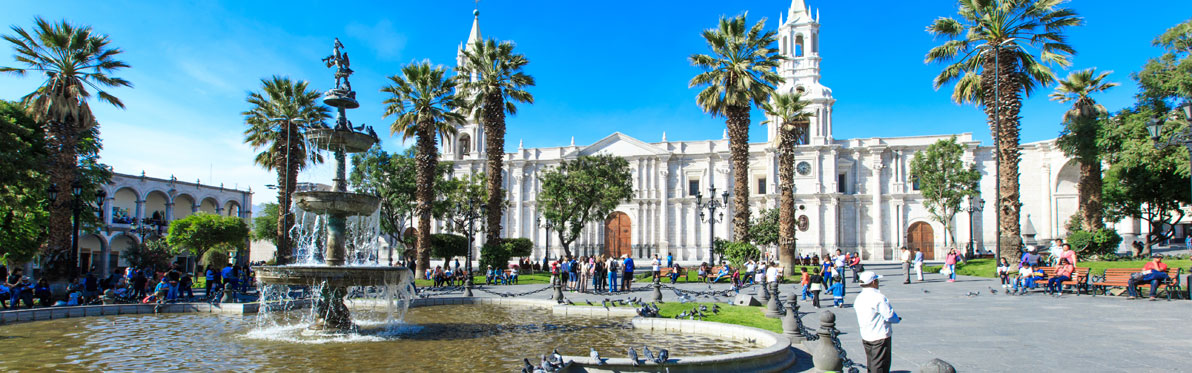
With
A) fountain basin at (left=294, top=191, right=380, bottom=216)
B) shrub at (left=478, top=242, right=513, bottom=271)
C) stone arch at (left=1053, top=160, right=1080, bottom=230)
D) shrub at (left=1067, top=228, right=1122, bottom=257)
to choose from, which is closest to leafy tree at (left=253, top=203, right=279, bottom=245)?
shrub at (left=478, top=242, right=513, bottom=271)

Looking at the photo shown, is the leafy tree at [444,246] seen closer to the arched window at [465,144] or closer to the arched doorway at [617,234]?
the arched doorway at [617,234]

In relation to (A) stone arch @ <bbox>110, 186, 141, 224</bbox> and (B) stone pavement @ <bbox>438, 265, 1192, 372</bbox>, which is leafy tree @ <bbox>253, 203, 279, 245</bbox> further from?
(B) stone pavement @ <bbox>438, 265, 1192, 372</bbox>

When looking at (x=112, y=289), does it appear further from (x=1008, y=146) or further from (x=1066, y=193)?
(x=1066, y=193)

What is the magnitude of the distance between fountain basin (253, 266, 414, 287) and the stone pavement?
5751 millimetres

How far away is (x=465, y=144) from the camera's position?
55.6 m

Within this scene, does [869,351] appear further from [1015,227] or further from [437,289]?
[1015,227]

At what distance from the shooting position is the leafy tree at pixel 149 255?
3261cm

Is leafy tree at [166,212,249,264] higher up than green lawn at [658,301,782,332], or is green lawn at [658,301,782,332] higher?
leafy tree at [166,212,249,264]

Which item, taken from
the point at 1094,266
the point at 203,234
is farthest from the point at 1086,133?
the point at 203,234

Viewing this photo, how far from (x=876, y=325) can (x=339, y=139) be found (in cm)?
793

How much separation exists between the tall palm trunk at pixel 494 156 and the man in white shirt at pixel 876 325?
71.9ft

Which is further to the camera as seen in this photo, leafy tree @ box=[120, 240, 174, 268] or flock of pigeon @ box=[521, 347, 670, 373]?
leafy tree @ box=[120, 240, 174, 268]

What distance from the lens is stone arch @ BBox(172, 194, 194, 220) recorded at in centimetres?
4619

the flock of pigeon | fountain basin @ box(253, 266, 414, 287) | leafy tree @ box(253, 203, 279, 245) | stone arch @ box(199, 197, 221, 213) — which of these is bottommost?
the flock of pigeon
